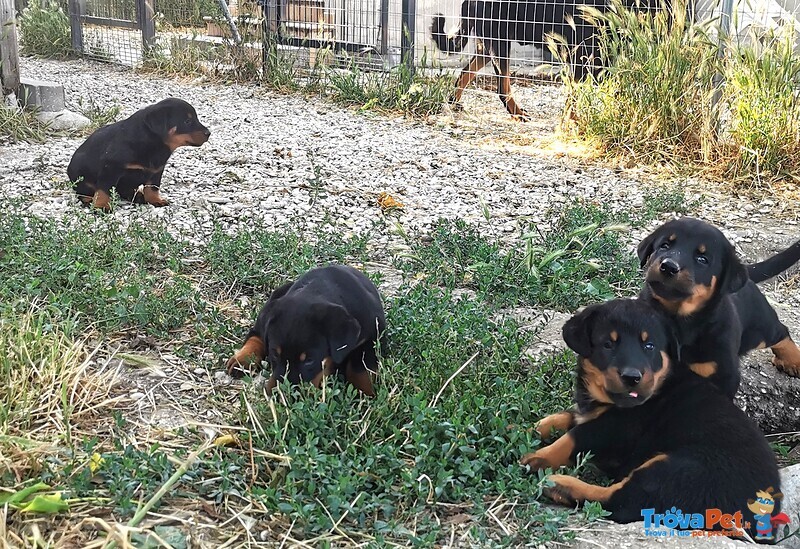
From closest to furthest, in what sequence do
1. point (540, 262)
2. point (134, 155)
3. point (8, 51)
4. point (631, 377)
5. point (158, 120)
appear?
point (631, 377) → point (540, 262) → point (134, 155) → point (158, 120) → point (8, 51)

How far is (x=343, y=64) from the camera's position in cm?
1185

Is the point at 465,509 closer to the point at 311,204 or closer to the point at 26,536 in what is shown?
the point at 26,536

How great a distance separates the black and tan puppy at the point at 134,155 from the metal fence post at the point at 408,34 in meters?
4.66

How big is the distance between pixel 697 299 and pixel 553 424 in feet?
2.81

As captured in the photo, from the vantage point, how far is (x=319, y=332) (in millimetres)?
3523

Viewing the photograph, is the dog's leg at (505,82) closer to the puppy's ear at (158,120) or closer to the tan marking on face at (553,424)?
the puppy's ear at (158,120)

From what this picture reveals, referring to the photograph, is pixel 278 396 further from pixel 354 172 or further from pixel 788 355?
pixel 354 172

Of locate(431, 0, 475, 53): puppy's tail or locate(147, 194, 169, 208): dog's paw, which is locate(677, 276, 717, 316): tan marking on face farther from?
locate(431, 0, 475, 53): puppy's tail

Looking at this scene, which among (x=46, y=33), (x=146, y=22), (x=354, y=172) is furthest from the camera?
(x=46, y=33)

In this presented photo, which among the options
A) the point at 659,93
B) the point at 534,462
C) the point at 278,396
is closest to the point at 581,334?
the point at 534,462

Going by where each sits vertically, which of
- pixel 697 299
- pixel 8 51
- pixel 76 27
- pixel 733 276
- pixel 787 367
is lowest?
pixel 787 367

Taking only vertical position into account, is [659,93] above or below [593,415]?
above

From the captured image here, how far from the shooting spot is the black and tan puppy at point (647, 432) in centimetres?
284

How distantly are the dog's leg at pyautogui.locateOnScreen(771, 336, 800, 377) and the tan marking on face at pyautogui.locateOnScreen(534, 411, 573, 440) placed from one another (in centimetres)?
156
